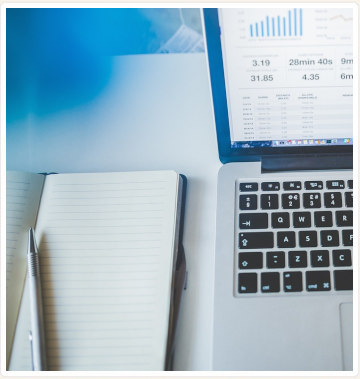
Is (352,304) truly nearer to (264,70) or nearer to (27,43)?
(264,70)

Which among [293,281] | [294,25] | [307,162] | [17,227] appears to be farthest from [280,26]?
[17,227]

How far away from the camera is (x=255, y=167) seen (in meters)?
0.46

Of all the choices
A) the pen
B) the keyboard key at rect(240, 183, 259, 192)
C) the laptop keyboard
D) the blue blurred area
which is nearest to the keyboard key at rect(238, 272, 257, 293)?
the laptop keyboard

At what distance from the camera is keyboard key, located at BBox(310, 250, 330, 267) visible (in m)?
0.39

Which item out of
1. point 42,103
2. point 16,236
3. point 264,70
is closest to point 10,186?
point 16,236

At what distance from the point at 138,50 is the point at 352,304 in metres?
0.53

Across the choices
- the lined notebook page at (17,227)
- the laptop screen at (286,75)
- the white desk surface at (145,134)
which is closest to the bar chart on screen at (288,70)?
the laptop screen at (286,75)

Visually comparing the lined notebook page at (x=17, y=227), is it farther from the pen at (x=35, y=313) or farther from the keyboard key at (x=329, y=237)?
the keyboard key at (x=329, y=237)

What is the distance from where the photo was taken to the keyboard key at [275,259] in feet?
1.28

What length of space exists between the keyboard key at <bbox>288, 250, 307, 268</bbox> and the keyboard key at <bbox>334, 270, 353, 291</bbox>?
3 cm

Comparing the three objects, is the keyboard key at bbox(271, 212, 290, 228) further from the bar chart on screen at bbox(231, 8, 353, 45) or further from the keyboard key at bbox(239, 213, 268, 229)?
the bar chart on screen at bbox(231, 8, 353, 45)

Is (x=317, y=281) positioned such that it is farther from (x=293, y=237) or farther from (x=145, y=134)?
→ (x=145, y=134)

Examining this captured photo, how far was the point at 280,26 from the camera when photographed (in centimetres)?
37

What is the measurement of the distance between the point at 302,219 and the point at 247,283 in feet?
0.33
